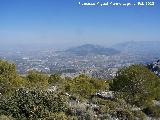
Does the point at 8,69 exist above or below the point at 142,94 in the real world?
above

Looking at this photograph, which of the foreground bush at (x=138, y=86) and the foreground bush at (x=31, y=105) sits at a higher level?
the foreground bush at (x=31, y=105)

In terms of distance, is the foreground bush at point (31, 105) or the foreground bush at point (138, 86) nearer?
the foreground bush at point (31, 105)

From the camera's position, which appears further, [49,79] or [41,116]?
[49,79]

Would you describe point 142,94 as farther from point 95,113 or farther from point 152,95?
point 95,113

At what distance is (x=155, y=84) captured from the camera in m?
79.9

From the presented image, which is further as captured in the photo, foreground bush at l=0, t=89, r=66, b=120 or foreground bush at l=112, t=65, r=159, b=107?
foreground bush at l=112, t=65, r=159, b=107

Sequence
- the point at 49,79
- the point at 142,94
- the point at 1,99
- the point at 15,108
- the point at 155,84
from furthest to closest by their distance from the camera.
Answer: the point at 49,79
the point at 155,84
the point at 142,94
the point at 1,99
the point at 15,108

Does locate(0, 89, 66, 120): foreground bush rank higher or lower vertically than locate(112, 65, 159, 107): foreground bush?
higher

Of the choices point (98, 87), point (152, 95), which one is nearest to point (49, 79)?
point (98, 87)

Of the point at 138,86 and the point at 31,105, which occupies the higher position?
the point at 31,105

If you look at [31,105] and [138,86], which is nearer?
[31,105]

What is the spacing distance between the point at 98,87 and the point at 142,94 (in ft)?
89.0

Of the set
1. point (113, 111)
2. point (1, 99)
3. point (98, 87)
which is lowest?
point (98, 87)

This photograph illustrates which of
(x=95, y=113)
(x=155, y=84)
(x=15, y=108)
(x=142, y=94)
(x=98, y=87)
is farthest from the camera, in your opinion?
(x=98, y=87)
